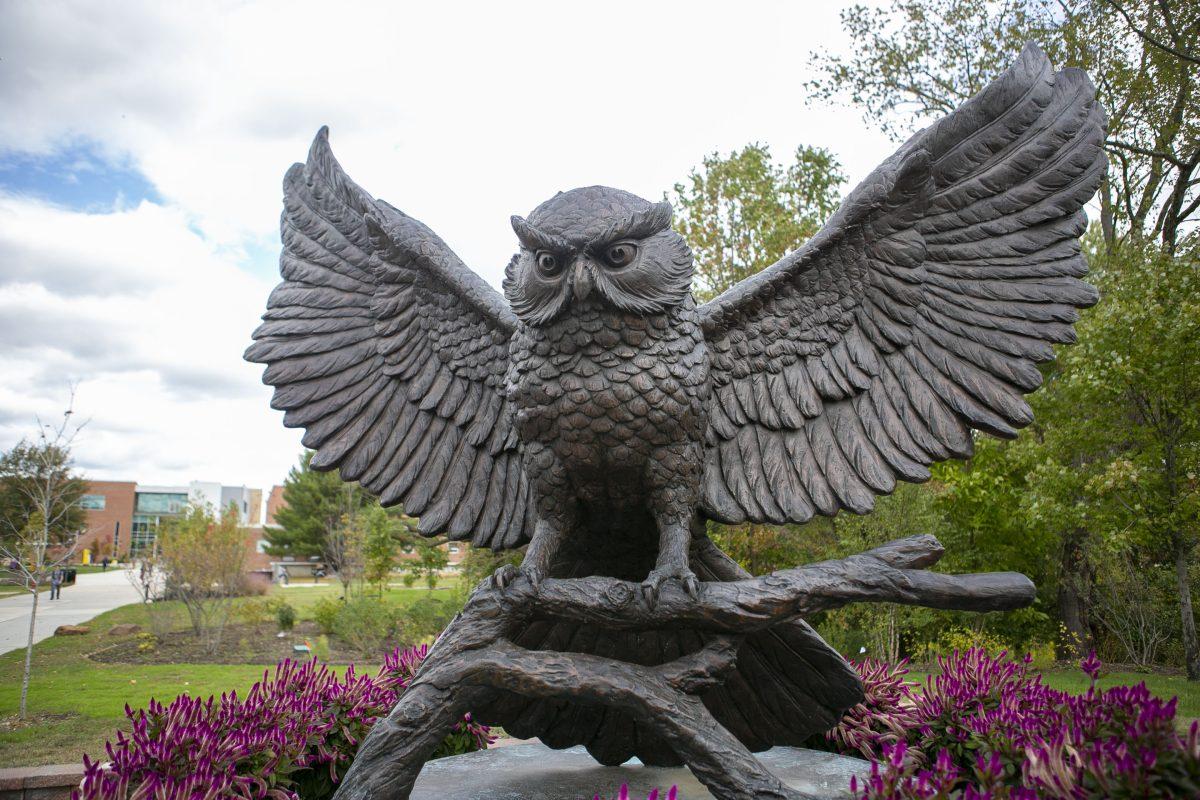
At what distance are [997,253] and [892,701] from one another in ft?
8.95

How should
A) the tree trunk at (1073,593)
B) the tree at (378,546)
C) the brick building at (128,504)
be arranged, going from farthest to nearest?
the brick building at (128,504) < the tree at (378,546) < the tree trunk at (1073,593)

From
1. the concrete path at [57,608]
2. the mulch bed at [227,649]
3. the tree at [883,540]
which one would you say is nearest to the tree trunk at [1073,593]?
the tree at [883,540]

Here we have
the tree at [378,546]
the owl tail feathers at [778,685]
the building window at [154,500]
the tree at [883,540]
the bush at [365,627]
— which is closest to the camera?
the owl tail feathers at [778,685]

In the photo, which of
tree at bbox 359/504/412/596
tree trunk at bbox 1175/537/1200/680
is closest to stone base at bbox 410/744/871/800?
tree trunk at bbox 1175/537/1200/680

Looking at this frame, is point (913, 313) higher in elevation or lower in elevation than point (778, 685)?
higher

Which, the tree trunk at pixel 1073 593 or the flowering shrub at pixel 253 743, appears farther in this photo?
the tree trunk at pixel 1073 593

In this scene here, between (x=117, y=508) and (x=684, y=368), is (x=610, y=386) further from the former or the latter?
(x=117, y=508)

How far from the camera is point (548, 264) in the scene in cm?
287

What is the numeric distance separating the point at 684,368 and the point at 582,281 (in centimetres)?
54

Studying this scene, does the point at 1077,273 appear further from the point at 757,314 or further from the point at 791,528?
the point at 791,528

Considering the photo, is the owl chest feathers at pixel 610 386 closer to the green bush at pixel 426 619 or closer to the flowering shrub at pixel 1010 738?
the flowering shrub at pixel 1010 738

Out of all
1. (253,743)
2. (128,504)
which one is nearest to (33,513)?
(253,743)

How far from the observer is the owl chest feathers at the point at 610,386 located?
2.91 meters

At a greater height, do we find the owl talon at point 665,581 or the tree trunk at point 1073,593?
the owl talon at point 665,581
